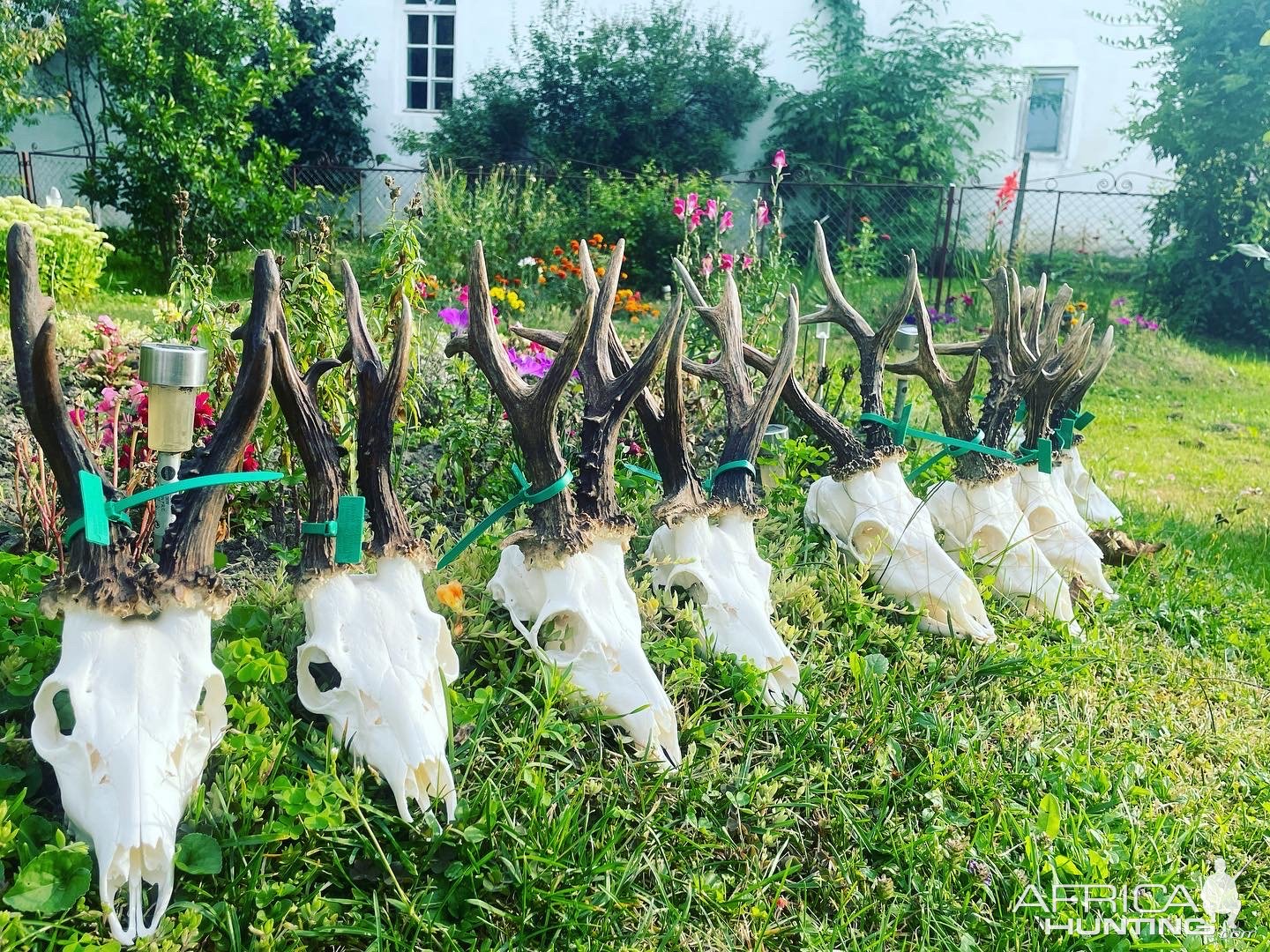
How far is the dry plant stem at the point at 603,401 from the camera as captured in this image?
8.18ft

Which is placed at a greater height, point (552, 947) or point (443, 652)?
point (443, 652)

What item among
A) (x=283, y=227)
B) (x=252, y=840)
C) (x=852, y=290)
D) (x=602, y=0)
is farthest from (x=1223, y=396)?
(x=602, y=0)

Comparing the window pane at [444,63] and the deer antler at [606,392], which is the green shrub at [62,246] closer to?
the deer antler at [606,392]

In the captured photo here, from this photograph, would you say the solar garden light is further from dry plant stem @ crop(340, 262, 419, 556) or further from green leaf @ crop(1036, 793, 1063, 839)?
green leaf @ crop(1036, 793, 1063, 839)

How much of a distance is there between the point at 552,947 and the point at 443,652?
0.65 meters

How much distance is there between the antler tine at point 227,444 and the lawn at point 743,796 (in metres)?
0.30

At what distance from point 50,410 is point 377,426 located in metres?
0.65

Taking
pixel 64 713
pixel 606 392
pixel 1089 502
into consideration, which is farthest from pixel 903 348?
pixel 64 713

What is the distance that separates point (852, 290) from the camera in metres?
10.9

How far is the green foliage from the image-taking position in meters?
14.9

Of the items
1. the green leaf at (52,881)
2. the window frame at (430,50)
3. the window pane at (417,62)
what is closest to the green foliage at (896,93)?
the window frame at (430,50)

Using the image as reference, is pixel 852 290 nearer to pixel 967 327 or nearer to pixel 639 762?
pixel 967 327

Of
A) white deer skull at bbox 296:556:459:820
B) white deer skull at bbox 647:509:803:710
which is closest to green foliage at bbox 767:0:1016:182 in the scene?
white deer skull at bbox 647:509:803:710

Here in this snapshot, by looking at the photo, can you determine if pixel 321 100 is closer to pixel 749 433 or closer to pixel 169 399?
pixel 749 433
